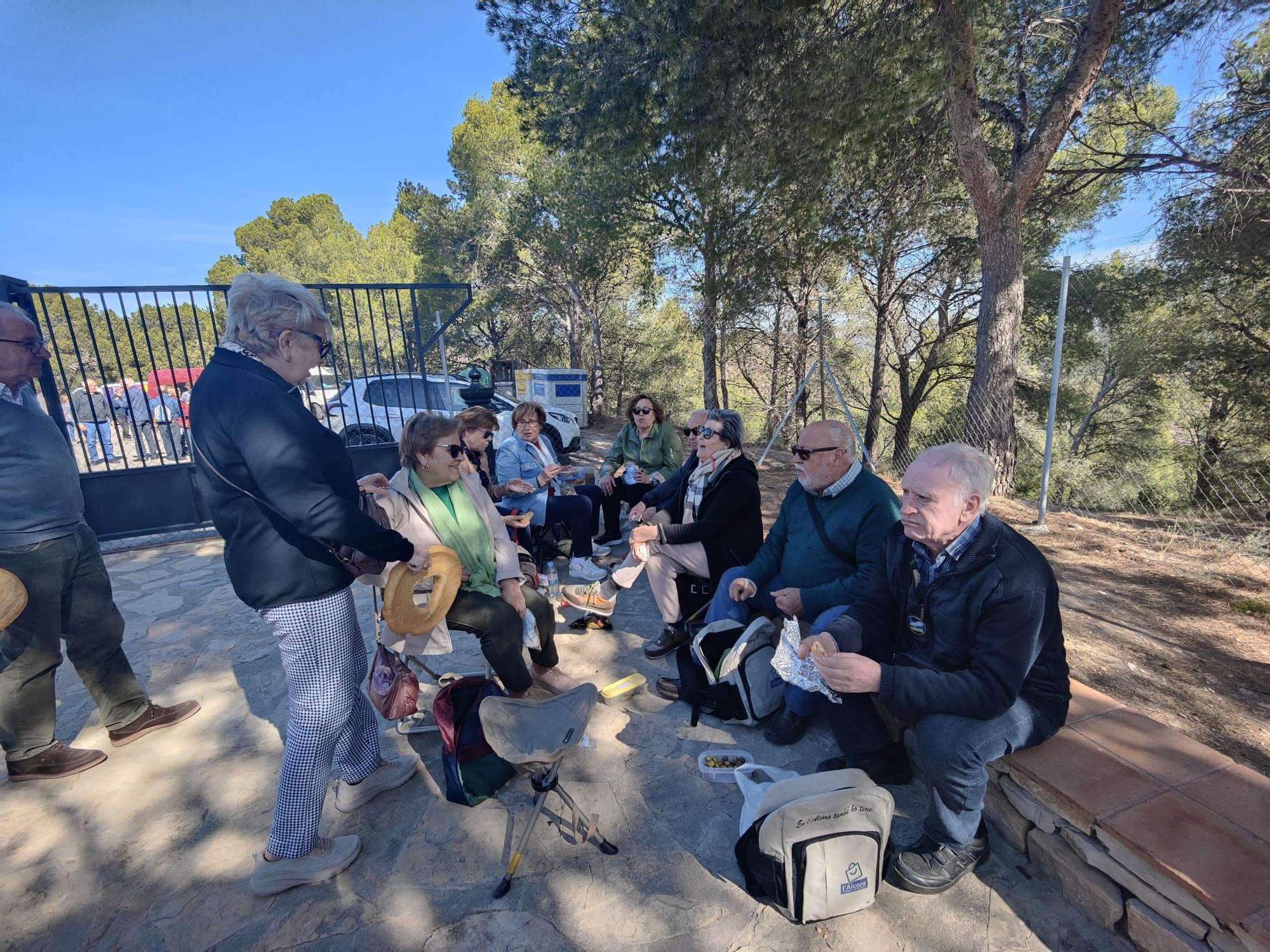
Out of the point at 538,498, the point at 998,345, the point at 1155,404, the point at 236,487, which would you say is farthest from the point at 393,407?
the point at 1155,404

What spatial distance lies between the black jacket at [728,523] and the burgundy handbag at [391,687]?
1.48 meters

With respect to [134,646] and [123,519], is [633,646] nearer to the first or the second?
[134,646]

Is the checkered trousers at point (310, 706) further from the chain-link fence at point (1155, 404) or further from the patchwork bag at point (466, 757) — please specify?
the chain-link fence at point (1155, 404)

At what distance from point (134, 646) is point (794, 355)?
11.7m

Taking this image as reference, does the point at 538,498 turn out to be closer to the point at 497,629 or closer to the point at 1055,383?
the point at 497,629

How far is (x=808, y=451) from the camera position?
8.13 ft

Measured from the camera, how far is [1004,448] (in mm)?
6113

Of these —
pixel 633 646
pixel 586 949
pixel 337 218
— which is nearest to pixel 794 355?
pixel 633 646

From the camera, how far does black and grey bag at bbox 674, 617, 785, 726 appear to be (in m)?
2.41

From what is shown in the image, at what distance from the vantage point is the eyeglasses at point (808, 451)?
245 centimetres

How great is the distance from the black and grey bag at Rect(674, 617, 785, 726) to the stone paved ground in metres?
0.09

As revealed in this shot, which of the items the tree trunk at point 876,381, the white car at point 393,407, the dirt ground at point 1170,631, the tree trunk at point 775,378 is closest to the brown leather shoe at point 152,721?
the dirt ground at point 1170,631

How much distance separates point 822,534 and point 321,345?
209 centimetres

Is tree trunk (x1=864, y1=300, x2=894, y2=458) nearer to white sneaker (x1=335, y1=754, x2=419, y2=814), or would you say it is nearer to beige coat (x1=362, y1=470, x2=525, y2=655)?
beige coat (x1=362, y1=470, x2=525, y2=655)
